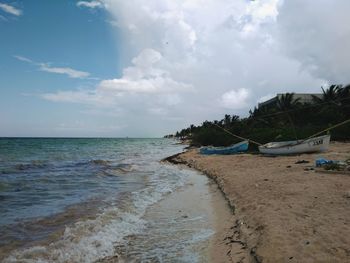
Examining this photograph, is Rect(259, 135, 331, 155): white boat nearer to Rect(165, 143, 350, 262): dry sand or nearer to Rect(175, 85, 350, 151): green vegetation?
Rect(175, 85, 350, 151): green vegetation

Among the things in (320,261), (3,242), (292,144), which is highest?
(292,144)

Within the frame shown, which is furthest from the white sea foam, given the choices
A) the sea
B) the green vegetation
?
the green vegetation

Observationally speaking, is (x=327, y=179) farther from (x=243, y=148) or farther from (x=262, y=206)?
(x=243, y=148)

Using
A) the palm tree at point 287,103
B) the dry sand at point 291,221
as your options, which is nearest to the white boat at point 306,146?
the dry sand at point 291,221

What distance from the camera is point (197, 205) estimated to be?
10.9m

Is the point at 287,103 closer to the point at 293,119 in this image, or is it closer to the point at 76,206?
the point at 293,119

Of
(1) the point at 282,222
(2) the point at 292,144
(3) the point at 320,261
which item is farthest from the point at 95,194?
(2) the point at 292,144

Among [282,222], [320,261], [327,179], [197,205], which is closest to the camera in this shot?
[320,261]

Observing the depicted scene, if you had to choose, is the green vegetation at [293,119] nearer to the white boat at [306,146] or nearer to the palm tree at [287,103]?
the palm tree at [287,103]

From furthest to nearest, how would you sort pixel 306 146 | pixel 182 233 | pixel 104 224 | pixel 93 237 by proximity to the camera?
1. pixel 306 146
2. pixel 104 224
3. pixel 182 233
4. pixel 93 237

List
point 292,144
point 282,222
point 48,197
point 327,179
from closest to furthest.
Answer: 1. point 282,222
2. point 327,179
3. point 48,197
4. point 292,144

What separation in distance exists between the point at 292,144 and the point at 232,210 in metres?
16.3

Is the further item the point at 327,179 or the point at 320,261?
the point at 327,179

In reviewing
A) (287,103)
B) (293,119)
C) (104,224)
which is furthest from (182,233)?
(287,103)
